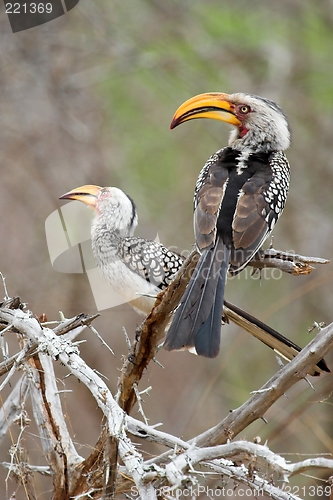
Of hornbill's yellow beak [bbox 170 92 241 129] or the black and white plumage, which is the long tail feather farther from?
hornbill's yellow beak [bbox 170 92 241 129]

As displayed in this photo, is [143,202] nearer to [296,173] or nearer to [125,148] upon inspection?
[125,148]

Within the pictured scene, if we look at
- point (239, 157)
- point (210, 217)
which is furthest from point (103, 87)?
point (210, 217)

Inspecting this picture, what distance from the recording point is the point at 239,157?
3.88 metres

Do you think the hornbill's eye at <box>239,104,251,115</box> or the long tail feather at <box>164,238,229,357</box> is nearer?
the long tail feather at <box>164,238,229,357</box>

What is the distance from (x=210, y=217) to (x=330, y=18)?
4.73 meters

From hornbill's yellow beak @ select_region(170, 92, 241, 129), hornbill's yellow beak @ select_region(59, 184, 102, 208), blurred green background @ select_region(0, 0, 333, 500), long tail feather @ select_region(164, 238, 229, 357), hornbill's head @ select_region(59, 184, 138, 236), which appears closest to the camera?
long tail feather @ select_region(164, 238, 229, 357)

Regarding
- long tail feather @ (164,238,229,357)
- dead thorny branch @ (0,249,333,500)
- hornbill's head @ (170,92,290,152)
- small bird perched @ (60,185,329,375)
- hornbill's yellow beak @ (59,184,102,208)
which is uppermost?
hornbill's yellow beak @ (59,184,102,208)

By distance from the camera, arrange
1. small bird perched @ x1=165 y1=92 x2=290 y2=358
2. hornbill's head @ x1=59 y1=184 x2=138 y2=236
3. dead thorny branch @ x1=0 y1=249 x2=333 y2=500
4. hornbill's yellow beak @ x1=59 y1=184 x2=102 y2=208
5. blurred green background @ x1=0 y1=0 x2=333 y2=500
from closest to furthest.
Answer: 1. dead thorny branch @ x1=0 y1=249 x2=333 y2=500
2. small bird perched @ x1=165 y1=92 x2=290 y2=358
3. hornbill's head @ x1=59 y1=184 x2=138 y2=236
4. hornbill's yellow beak @ x1=59 y1=184 x2=102 y2=208
5. blurred green background @ x1=0 y1=0 x2=333 y2=500

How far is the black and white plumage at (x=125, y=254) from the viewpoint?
409cm

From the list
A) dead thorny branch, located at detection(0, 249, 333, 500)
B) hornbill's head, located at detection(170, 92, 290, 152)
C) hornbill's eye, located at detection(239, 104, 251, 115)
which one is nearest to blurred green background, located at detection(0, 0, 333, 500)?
hornbill's head, located at detection(170, 92, 290, 152)

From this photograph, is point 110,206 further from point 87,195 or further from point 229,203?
point 229,203

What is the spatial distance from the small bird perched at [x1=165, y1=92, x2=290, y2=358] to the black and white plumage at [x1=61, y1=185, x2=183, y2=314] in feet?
2.18

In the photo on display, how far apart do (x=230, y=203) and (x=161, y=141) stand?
423cm

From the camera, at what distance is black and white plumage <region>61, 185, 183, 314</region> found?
4.09m
